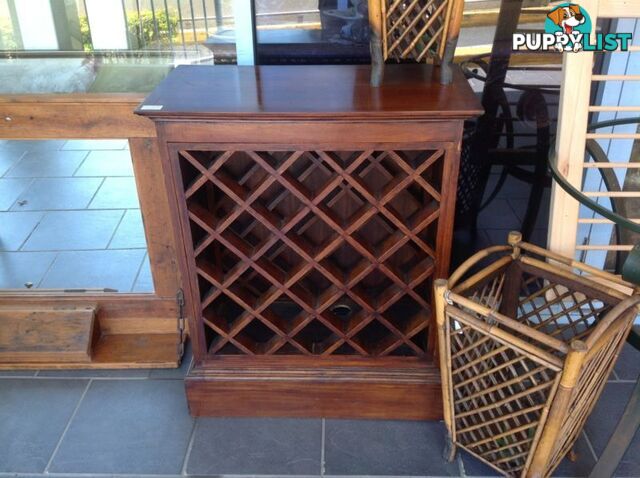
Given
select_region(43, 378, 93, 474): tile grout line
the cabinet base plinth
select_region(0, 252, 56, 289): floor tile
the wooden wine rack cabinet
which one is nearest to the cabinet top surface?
the wooden wine rack cabinet

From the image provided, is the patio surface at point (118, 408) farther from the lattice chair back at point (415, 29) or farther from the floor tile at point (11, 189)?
the lattice chair back at point (415, 29)

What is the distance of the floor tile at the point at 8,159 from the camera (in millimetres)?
1791

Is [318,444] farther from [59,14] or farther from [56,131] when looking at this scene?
[59,14]

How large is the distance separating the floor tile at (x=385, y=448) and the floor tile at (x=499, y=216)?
0.76 metres

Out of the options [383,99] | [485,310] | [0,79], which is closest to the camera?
[485,310]

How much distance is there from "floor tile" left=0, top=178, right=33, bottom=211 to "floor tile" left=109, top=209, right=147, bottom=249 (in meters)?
0.31

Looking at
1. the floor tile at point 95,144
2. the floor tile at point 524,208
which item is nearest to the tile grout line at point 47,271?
the floor tile at point 95,144

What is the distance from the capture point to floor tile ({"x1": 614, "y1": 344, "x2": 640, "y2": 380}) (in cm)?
193

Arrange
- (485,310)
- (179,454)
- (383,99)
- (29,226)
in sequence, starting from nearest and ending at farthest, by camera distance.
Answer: (485,310), (383,99), (179,454), (29,226)

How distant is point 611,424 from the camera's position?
5.76 ft

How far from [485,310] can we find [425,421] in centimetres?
62

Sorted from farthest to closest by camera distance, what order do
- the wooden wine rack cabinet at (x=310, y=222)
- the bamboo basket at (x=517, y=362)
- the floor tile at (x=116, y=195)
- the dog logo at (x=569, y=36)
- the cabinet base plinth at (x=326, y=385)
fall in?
the floor tile at (x=116, y=195) < the cabinet base plinth at (x=326, y=385) < the dog logo at (x=569, y=36) < the wooden wine rack cabinet at (x=310, y=222) < the bamboo basket at (x=517, y=362)

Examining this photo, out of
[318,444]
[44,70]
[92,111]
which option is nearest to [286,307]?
[318,444]

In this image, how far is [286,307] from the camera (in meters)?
2.06
